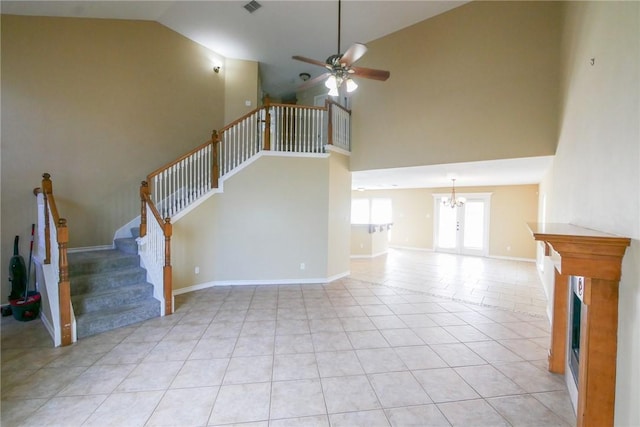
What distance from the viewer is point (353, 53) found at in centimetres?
272

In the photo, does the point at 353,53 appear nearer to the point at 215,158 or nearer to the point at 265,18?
the point at 215,158

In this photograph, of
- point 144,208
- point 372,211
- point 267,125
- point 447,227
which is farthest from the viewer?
point 372,211

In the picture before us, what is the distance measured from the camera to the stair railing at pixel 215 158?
4.09 m

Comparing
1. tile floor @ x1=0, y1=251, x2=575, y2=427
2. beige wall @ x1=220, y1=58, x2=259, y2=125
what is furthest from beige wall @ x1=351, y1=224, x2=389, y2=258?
beige wall @ x1=220, y1=58, x2=259, y2=125

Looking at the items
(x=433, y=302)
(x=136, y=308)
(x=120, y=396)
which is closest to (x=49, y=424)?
(x=120, y=396)

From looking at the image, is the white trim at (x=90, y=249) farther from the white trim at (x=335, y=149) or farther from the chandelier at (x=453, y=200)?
the chandelier at (x=453, y=200)

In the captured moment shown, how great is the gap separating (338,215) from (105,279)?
13.8 ft

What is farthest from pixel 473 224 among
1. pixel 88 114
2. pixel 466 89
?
pixel 88 114

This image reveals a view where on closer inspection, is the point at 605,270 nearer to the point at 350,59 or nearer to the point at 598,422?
the point at 598,422

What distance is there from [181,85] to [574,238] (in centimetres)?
668

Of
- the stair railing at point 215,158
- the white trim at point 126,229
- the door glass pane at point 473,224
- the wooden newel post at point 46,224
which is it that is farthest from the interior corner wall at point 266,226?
the door glass pane at point 473,224

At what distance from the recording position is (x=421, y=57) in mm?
5027

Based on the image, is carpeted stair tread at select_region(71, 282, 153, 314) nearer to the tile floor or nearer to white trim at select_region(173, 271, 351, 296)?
the tile floor

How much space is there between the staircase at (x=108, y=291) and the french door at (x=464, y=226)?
373 inches
